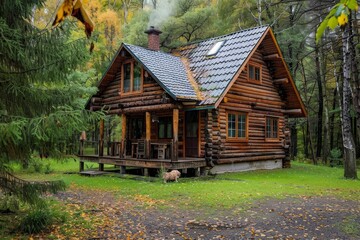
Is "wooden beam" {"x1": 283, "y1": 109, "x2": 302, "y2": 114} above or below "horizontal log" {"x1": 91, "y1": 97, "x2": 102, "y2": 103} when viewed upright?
below

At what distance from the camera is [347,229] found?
7.35m

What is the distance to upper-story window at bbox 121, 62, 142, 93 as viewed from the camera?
1828 cm

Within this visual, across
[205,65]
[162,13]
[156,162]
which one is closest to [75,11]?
[156,162]

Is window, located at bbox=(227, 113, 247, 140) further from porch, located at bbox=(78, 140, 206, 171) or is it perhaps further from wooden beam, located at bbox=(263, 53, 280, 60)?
wooden beam, located at bbox=(263, 53, 280, 60)

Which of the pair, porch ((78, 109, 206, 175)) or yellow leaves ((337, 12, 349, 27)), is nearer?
yellow leaves ((337, 12, 349, 27))

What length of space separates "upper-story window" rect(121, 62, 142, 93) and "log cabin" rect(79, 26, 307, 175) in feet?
0.17

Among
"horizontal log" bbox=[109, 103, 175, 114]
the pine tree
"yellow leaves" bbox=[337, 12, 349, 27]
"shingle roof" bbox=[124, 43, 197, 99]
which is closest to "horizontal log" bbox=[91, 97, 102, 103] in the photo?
"horizontal log" bbox=[109, 103, 175, 114]

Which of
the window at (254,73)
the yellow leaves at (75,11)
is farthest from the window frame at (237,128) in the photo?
the yellow leaves at (75,11)

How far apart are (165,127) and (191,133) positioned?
1960mm

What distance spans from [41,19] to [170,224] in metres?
29.6

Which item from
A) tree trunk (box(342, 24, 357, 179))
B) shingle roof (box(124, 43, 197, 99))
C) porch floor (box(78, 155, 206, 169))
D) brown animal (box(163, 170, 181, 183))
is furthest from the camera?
shingle roof (box(124, 43, 197, 99))

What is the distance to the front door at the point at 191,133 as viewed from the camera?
17.5 m

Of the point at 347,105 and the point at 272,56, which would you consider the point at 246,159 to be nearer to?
the point at 347,105

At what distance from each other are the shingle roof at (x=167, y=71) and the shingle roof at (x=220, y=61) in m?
0.71
